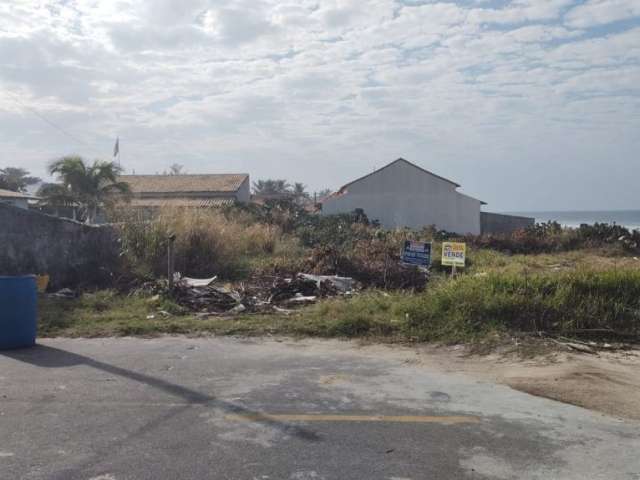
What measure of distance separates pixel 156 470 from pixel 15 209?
37.1 ft

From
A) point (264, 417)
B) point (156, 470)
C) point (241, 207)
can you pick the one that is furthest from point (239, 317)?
point (241, 207)

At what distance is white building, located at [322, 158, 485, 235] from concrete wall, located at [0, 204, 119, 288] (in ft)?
85.1

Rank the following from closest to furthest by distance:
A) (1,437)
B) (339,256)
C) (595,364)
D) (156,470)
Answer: (156,470), (1,437), (595,364), (339,256)

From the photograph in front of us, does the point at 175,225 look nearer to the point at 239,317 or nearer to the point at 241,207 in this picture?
the point at 239,317

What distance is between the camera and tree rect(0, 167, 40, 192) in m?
56.9

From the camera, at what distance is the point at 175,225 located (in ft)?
52.3

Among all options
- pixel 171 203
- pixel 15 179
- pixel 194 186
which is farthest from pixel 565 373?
pixel 15 179

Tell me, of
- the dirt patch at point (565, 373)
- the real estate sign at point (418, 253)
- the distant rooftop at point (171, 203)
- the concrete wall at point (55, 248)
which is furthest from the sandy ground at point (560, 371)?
the distant rooftop at point (171, 203)

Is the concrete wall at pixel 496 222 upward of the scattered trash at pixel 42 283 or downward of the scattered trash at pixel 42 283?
upward

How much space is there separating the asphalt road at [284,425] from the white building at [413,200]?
33.0m

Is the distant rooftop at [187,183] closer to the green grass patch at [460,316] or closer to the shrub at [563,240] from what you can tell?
the shrub at [563,240]

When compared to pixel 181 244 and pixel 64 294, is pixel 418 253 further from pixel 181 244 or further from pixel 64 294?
pixel 64 294

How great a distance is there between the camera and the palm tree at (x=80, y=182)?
31781 mm

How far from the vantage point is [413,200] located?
4038 cm
